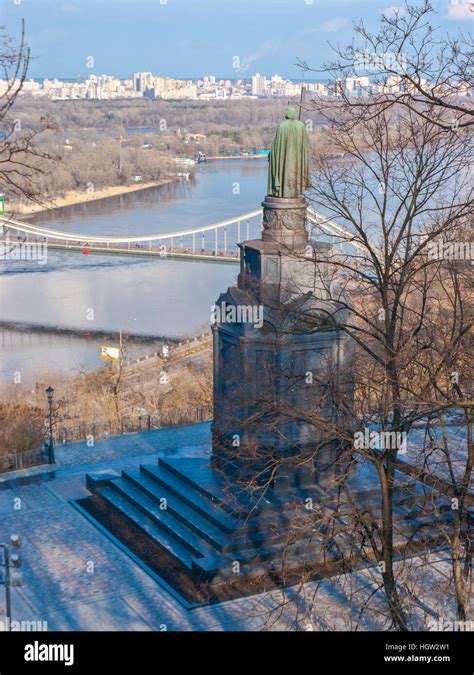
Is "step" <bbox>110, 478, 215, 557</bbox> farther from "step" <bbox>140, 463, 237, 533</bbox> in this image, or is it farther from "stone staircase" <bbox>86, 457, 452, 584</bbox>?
"step" <bbox>140, 463, 237, 533</bbox>

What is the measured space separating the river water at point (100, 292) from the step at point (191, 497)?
7987 mm

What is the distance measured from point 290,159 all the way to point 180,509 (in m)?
3.34

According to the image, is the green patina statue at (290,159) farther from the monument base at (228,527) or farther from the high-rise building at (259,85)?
the high-rise building at (259,85)

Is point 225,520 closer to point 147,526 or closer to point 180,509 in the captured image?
point 180,509

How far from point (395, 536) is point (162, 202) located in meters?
42.8

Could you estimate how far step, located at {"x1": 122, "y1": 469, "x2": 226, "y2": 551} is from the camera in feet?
29.0

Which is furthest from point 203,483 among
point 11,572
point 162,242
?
point 162,242

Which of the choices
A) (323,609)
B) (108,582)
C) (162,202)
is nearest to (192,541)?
(108,582)

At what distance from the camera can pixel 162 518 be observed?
945cm

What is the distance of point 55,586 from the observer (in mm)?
8688

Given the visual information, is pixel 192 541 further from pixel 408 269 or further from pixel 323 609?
pixel 408 269

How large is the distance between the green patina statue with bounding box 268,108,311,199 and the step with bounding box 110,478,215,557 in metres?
3.12

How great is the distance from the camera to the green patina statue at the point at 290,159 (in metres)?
9.24
